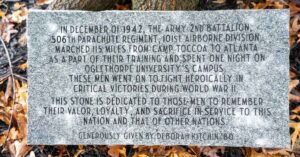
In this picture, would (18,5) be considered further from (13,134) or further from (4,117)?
(13,134)

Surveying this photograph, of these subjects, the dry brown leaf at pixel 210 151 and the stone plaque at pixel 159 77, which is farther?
the dry brown leaf at pixel 210 151

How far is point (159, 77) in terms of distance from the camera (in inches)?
107

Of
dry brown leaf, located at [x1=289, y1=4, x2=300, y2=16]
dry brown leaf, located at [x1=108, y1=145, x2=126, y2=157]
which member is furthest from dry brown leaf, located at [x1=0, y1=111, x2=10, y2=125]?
dry brown leaf, located at [x1=289, y1=4, x2=300, y2=16]

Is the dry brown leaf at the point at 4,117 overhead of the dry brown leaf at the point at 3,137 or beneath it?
overhead

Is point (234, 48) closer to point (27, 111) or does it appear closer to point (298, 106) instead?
point (298, 106)

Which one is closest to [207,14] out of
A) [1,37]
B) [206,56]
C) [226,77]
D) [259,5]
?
[206,56]

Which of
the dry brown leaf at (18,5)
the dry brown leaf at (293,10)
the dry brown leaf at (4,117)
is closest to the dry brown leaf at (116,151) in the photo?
the dry brown leaf at (4,117)

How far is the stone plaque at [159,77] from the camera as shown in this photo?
8.74 ft

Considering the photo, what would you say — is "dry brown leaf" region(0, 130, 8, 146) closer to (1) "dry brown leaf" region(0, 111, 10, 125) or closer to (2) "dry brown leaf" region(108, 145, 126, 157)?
(1) "dry brown leaf" region(0, 111, 10, 125)

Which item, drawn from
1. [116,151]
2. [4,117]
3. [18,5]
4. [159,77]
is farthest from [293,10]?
[4,117]

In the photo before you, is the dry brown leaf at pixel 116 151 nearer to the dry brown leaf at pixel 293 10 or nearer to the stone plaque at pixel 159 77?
the stone plaque at pixel 159 77

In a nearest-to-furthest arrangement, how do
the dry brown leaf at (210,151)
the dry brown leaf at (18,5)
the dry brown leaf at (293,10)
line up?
the dry brown leaf at (210,151), the dry brown leaf at (293,10), the dry brown leaf at (18,5)

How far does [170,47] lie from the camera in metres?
2.70

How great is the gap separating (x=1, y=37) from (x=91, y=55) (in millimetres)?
987
